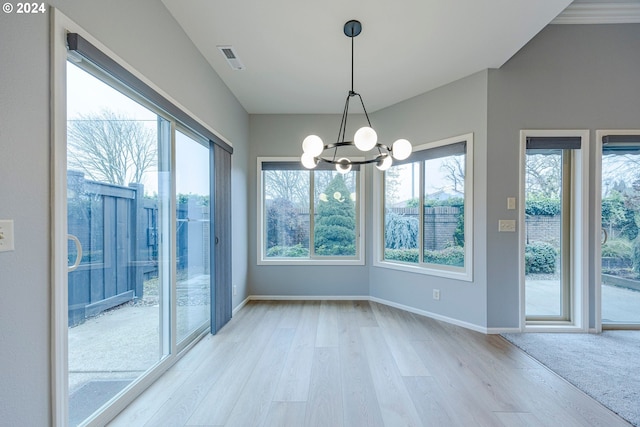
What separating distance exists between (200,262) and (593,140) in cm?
459

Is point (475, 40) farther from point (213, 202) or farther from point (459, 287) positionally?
point (213, 202)

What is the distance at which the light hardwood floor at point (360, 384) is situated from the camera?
1772mm

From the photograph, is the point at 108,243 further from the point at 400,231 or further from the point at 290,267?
the point at 400,231

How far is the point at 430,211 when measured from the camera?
3.68 m

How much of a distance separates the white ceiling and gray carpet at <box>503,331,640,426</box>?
2.95 meters

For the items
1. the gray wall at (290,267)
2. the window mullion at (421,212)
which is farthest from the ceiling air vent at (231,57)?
the window mullion at (421,212)

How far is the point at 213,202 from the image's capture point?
3.07 meters

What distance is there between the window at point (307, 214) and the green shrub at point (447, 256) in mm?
1087

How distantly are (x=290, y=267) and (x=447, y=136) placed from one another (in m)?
2.88

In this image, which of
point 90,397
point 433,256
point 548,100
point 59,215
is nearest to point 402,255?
point 433,256

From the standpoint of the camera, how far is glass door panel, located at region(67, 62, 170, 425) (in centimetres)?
151

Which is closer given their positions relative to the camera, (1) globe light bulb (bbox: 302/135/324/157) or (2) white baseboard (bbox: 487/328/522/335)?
(1) globe light bulb (bbox: 302/135/324/157)

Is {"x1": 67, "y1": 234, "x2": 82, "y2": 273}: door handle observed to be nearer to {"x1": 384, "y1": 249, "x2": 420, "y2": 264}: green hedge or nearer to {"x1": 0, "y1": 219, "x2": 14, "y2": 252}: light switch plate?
{"x1": 0, "y1": 219, "x2": 14, "y2": 252}: light switch plate

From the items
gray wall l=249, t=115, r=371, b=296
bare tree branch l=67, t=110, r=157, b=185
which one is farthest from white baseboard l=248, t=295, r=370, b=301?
bare tree branch l=67, t=110, r=157, b=185
